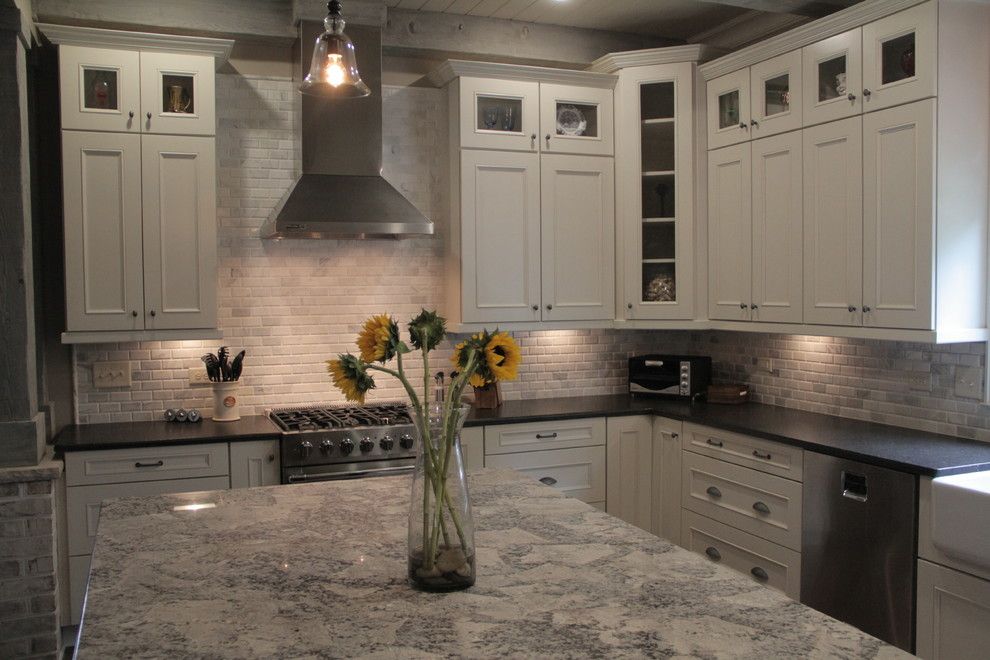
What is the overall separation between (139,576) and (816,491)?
261 cm

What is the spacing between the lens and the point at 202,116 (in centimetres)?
409

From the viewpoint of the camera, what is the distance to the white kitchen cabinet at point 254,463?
3961 mm

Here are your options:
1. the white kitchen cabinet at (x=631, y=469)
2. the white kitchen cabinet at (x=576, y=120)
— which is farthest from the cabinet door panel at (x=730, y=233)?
the white kitchen cabinet at (x=631, y=469)

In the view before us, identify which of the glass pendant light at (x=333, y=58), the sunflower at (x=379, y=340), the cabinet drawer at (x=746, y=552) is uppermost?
the glass pendant light at (x=333, y=58)

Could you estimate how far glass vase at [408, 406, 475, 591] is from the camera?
66.1 inches

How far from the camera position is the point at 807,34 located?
393 cm

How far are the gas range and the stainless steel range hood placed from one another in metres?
0.87

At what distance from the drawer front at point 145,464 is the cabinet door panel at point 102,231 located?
1.92 feet

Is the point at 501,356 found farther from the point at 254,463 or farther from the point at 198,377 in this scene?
the point at 198,377

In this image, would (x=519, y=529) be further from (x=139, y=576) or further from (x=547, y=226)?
Result: (x=547, y=226)

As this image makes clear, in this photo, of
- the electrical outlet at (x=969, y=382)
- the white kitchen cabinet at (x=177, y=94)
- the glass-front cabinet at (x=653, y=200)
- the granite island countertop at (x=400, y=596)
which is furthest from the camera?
the glass-front cabinet at (x=653, y=200)

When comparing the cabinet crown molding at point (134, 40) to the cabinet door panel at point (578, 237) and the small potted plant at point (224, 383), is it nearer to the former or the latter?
the small potted plant at point (224, 383)

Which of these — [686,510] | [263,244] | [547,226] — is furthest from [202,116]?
[686,510]

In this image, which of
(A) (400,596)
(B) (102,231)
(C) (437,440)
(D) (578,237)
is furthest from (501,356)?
(D) (578,237)
